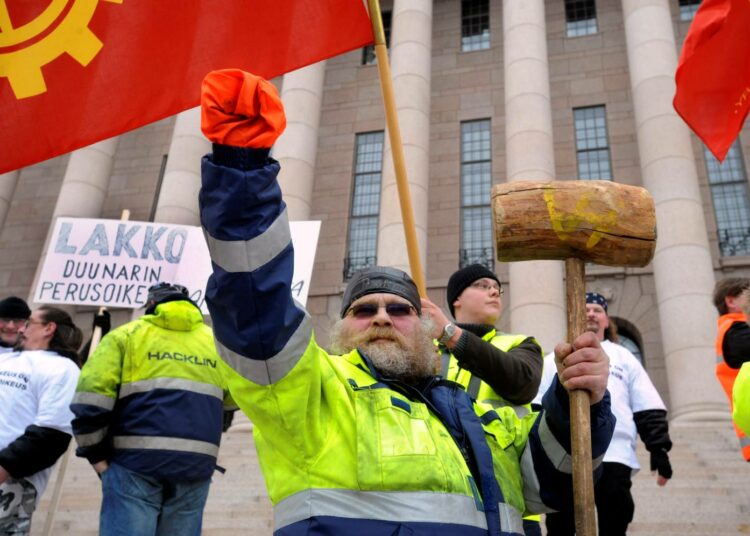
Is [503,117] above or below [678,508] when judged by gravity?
above

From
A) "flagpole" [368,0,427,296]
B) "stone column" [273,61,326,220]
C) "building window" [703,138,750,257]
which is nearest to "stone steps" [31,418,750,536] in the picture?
"flagpole" [368,0,427,296]

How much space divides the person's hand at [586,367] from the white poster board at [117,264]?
6633 mm

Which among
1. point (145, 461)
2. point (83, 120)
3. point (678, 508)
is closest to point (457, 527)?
point (145, 461)

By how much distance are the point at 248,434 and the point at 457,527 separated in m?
11.2

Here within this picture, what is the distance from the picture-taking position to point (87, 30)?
459 cm

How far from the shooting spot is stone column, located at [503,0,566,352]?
1509 centimetres

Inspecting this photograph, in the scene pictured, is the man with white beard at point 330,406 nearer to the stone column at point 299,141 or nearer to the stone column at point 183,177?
the stone column at point 299,141

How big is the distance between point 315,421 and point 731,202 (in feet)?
67.8

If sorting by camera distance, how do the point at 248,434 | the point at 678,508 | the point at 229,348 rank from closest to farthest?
1. the point at 229,348
2. the point at 678,508
3. the point at 248,434

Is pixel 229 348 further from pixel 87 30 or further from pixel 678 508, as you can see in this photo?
pixel 678 508

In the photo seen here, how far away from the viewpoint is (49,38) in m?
4.58

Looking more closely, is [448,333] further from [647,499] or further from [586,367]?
[647,499]

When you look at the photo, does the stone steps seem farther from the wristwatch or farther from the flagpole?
the flagpole

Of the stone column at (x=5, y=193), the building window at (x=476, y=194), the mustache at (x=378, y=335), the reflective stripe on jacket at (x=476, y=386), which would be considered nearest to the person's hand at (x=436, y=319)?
the reflective stripe on jacket at (x=476, y=386)
